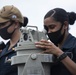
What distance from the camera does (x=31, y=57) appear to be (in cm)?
283

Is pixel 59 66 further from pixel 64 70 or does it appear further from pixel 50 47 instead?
pixel 50 47

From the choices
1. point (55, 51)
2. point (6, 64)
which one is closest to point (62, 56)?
point (55, 51)

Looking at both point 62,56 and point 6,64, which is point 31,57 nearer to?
point 62,56

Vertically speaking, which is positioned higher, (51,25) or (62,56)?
(51,25)

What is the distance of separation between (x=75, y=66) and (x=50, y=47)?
0.31 m

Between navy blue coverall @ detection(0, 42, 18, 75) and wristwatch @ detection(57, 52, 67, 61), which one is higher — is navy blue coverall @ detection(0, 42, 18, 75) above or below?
below

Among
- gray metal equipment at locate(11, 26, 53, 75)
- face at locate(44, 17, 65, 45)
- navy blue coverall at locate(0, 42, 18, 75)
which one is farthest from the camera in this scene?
navy blue coverall at locate(0, 42, 18, 75)

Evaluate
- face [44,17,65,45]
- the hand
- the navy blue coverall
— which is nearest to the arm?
the hand

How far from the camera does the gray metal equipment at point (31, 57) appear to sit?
2.82 metres

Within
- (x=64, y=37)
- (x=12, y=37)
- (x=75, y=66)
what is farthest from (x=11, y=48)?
(x=75, y=66)

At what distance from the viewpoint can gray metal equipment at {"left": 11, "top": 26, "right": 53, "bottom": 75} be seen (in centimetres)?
282

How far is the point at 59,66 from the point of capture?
312 centimetres

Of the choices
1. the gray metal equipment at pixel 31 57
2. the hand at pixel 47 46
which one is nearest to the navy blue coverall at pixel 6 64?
the gray metal equipment at pixel 31 57

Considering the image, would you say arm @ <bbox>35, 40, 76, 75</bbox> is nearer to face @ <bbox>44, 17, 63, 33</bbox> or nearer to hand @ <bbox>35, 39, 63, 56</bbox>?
hand @ <bbox>35, 39, 63, 56</bbox>
